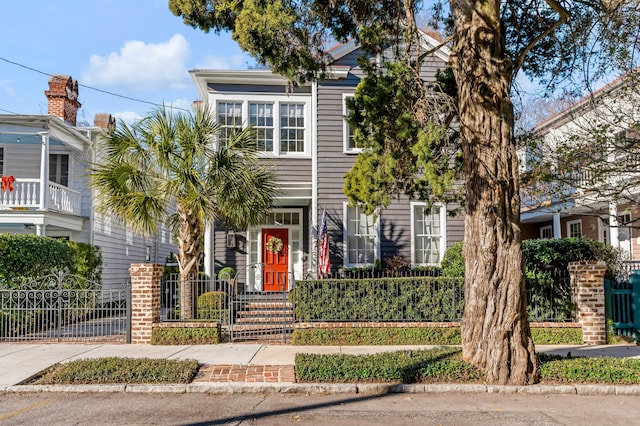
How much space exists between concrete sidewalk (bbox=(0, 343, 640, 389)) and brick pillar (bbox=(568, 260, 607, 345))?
1.27 ft

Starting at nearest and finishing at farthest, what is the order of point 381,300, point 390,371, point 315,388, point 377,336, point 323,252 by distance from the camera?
point 315,388
point 390,371
point 377,336
point 381,300
point 323,252

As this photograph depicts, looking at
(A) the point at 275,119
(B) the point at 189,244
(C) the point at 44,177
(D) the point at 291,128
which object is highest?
(A) the point at 275,119

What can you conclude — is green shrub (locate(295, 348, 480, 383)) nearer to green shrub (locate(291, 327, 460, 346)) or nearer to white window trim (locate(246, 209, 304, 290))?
green shrub (locate(291, 327, 460, 346))

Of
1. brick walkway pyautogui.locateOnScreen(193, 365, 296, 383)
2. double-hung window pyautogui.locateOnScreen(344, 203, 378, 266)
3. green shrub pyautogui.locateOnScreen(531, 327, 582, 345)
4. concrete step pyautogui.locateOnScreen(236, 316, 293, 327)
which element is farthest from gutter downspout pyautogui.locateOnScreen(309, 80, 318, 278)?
brick walkway pyautogui.locateOnScreen(193, 365, 296, 383)

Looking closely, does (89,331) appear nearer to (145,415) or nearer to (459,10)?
(145,415)

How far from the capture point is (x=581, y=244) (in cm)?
1216

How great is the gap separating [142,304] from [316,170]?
22.4 ft

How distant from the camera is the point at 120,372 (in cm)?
806

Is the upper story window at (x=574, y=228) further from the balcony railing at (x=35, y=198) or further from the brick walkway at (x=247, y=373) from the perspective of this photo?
the balcony railing at (x=35, y=198)

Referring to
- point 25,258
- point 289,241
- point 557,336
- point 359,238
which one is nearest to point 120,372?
point 25,258

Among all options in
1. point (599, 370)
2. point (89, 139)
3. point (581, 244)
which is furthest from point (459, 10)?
point (89, 139)

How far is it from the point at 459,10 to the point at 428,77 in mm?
8430

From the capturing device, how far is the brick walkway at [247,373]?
812 centimetres

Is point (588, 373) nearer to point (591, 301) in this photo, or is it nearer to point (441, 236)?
point (591, 301)
